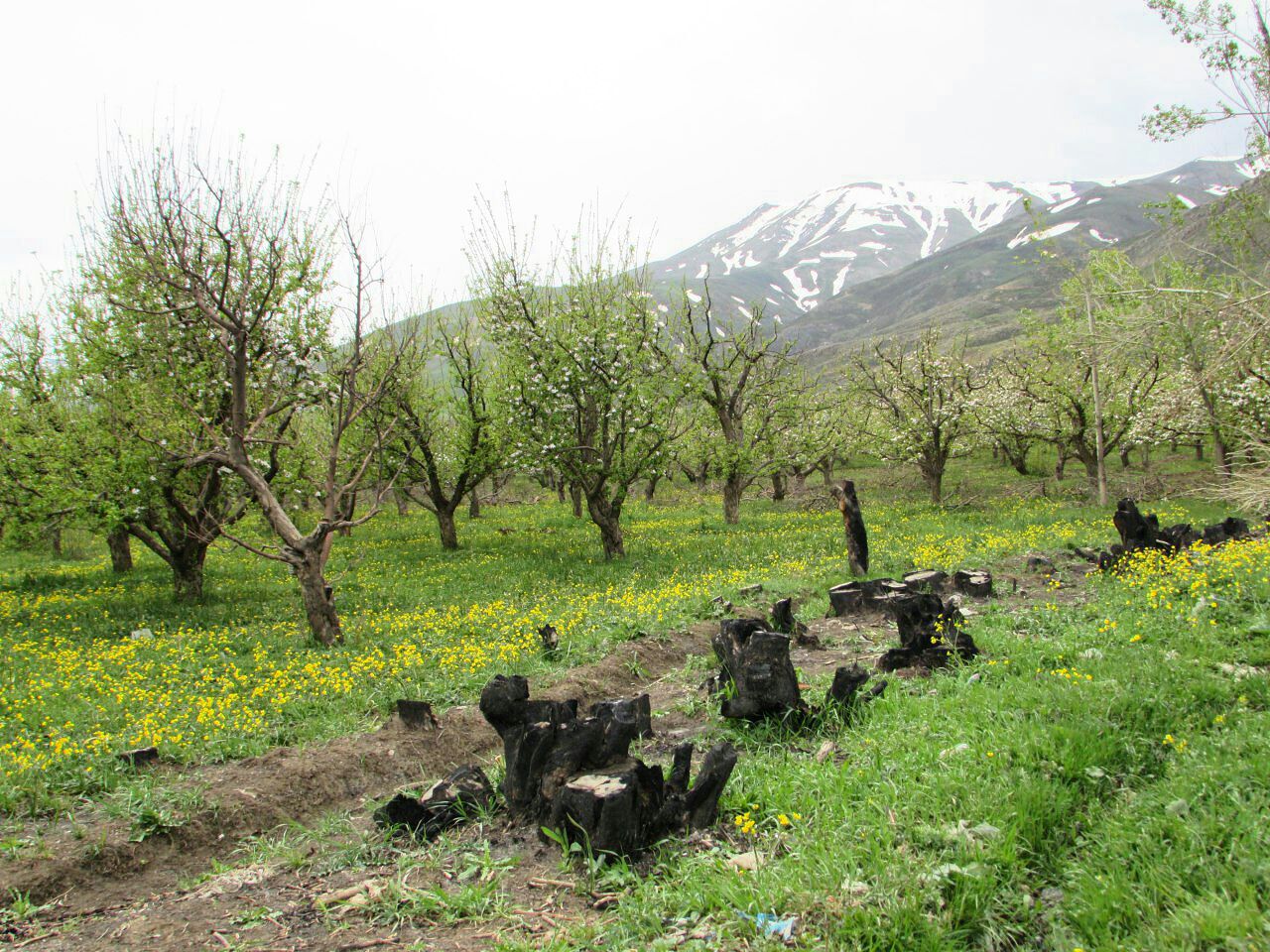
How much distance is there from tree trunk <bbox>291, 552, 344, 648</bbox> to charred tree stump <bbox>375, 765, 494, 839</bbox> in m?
7.28

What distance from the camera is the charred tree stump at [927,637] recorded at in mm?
8469

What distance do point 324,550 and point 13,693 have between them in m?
4.93

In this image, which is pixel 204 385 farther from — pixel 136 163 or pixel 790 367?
pixel 790 367

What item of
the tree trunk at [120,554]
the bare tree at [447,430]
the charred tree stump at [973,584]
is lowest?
the charred tree stump at [973,584]

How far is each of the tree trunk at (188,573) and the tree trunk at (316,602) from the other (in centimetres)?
632

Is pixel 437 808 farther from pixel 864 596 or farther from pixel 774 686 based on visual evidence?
pixel 864 596

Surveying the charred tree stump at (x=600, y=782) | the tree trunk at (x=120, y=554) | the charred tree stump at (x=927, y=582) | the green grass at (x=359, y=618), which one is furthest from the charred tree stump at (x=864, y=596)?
the tree trunk at (x=120, y=554)

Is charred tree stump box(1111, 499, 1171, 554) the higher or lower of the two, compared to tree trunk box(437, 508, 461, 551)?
lower

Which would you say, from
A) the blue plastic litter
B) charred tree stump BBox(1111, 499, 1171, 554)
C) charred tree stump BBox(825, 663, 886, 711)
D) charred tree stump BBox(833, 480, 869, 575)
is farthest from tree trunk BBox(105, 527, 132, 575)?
charred tree stump BBox(1111, 499, 1171, 554)

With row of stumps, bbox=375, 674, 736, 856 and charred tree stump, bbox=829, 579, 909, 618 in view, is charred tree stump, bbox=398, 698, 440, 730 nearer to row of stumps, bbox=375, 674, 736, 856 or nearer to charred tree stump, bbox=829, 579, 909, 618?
row of stumps, bbox=375, 674, 736, 856

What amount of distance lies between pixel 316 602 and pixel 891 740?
10.6m

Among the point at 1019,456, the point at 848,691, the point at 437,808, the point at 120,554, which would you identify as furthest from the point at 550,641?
the point at 1019,456

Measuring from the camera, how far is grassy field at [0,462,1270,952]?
407cm

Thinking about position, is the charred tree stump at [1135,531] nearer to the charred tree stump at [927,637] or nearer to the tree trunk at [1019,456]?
the charred tree stump at [927,637]
